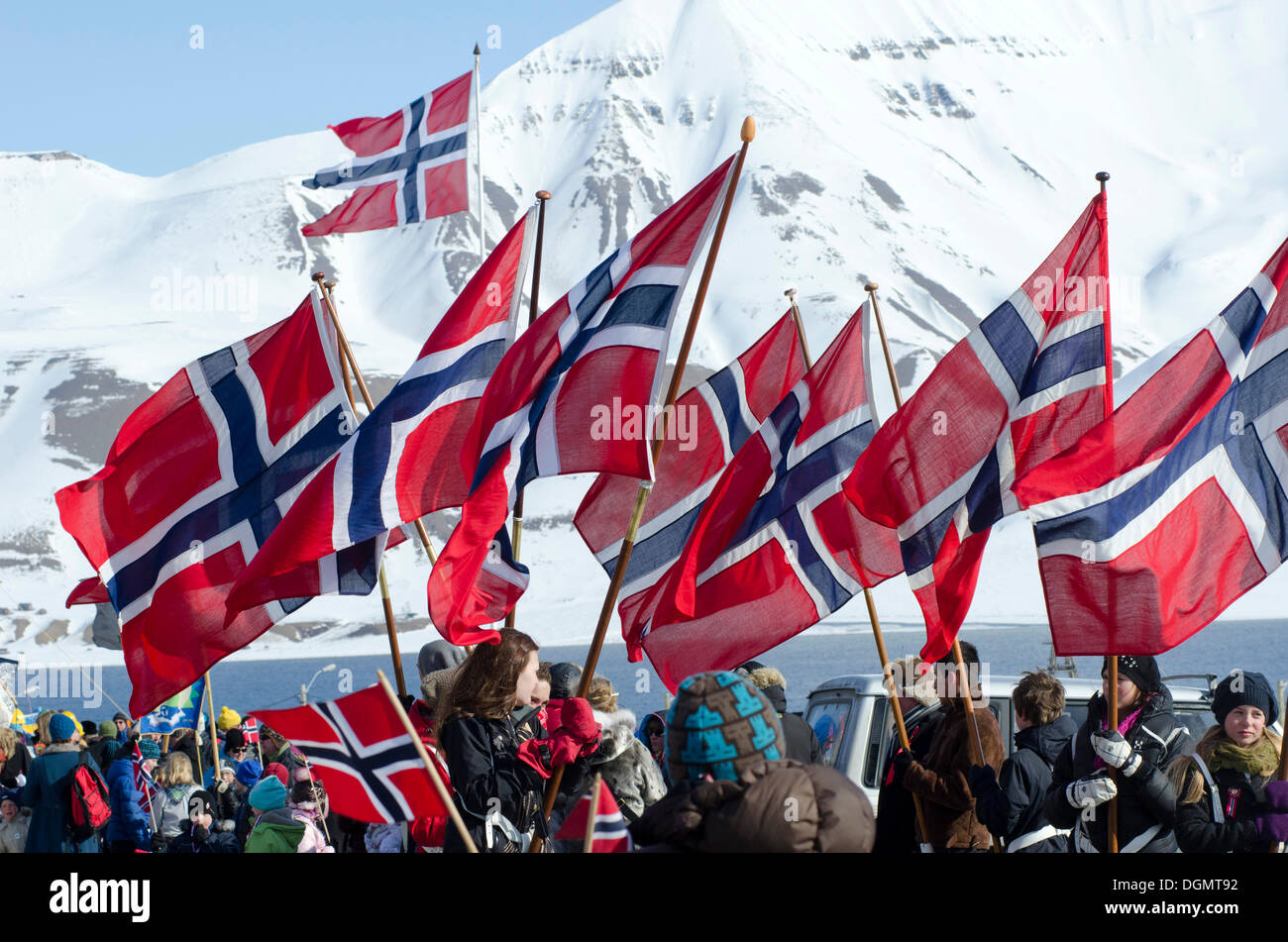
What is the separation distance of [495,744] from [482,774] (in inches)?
5.5

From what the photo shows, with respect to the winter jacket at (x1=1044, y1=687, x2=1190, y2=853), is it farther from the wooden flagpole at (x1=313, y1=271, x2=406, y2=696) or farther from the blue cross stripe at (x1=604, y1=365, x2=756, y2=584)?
the wooden flagpole at (x1=313, y1=271, x2=406, y2=696)

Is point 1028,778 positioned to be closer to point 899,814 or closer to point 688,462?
point 899,814

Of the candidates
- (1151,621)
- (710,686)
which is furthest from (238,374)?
(710,686)

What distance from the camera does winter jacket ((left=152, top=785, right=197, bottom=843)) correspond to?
9586mm

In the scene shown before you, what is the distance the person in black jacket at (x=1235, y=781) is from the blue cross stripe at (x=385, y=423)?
3.77 metres

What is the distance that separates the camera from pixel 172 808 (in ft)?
31.7

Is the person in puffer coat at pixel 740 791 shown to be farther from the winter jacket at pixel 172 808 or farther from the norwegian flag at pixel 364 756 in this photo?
the winter jacket at pixel 172 808

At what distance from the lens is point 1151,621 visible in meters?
6.00

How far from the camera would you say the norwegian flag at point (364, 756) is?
178 inches

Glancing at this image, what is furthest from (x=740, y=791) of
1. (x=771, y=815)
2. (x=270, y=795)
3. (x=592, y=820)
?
A: (x=270, y=795)

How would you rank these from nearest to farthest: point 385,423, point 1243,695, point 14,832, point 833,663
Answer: point 1243,695 → point 385,423 → point 14,832 → point 833,663

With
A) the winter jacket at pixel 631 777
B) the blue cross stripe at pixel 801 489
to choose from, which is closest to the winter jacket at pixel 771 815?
the winter jacket at pixel 631 777
